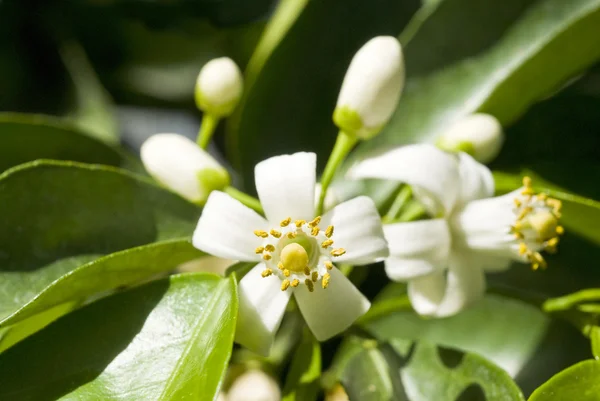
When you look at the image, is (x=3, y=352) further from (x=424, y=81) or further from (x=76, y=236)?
(x=424, y=81)

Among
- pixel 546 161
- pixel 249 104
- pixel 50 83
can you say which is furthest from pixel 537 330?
pixel 50 83

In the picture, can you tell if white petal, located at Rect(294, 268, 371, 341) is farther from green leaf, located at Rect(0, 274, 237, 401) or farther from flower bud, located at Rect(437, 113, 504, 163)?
flower bud, located at Rect(437, 113, 504, 163)

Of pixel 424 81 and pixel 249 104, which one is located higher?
pixel 249 104

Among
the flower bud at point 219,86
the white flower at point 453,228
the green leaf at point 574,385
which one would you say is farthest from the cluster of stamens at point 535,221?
the flower bud at point 219,86

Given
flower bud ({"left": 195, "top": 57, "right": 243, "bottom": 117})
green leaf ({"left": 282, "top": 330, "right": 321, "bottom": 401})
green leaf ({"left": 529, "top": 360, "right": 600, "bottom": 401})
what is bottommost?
green leaf ({"left": 529, "top": 360, "right": 600, "bottom": 401})

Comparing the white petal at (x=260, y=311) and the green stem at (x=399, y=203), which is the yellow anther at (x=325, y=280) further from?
the green stem at (x=399, y=203)

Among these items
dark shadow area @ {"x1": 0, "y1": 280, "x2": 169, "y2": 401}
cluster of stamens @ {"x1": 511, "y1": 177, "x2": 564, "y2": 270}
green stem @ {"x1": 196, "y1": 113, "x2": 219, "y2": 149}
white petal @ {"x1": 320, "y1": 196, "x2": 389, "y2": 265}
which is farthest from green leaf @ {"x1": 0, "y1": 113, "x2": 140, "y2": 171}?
cluster of stamens @ {"x1": 511, "y1": 177, "x2": 564, "y2": 270}

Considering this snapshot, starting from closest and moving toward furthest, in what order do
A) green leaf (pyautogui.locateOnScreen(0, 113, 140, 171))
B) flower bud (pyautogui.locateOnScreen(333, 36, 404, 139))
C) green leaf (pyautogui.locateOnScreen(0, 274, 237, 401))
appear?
green leaf (pyautogui.locateOnScreen(0, 274, 237, 401)) → flower bud (pyautogui.locateOnScreen(333, 36, 404, 139)) → green leaf (pyautogui.locateOnScreen(0, 113, 140, 171))

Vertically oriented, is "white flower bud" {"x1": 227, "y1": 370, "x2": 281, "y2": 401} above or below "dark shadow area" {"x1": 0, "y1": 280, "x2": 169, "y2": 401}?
below
